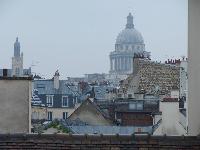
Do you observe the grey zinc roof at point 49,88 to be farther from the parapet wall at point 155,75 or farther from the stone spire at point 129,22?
the stone spire at point 129,22

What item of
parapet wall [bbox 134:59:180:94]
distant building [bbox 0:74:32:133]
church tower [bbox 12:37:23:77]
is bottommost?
distant building [bbox 0:74:32:133]

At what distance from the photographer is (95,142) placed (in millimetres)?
5316

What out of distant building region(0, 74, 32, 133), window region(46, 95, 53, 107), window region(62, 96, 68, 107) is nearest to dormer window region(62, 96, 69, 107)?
window region(62, 96, 68, 107)

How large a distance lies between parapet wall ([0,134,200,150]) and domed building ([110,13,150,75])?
364 ft

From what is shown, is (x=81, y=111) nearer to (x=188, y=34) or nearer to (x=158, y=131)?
(x=158, y=131)

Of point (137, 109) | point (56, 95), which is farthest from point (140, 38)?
point (137, 109)

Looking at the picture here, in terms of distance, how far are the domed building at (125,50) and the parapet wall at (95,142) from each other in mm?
111061

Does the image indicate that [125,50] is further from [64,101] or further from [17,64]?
[64,101]

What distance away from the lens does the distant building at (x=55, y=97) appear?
33.2m

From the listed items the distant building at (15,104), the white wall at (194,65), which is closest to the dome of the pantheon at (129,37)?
the distant building at (15,104)

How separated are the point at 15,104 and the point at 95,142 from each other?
9.90 feet

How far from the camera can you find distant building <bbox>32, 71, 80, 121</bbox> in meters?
33.2

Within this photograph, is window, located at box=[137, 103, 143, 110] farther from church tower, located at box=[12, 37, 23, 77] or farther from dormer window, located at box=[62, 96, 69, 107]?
dormer window, located at box=[62, 96, 69, 107]

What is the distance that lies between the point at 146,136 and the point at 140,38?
127 metres
